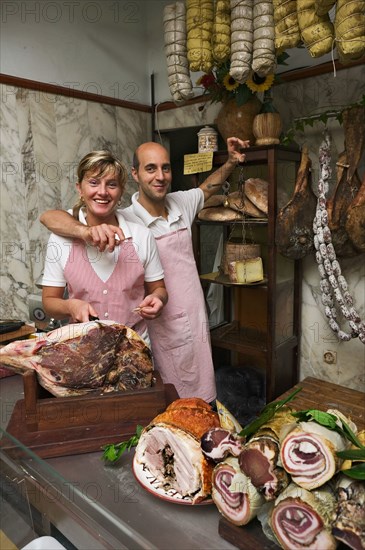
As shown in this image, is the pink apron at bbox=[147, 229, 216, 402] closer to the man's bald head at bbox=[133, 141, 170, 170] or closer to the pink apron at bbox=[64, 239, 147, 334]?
the man's bald head at bbox=[133, 141, 170, 170]

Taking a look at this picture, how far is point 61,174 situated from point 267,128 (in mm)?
1408

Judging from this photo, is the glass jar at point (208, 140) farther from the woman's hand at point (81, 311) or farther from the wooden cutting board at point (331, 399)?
the woman's hand at point (81, 311)

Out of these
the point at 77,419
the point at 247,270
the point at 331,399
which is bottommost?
the point at 331,399

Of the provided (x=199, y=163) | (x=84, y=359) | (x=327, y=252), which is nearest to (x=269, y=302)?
(x=327, y=252)

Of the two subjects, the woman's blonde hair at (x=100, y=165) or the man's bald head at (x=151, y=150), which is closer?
the woman's blonde hair at (x=100, y=165)

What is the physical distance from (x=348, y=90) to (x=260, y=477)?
2360 millimetres

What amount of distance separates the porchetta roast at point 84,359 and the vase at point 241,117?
175cm

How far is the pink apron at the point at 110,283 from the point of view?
1.49m

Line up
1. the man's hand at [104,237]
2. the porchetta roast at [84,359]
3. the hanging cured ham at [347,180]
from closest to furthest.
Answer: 1. the porchetta roast at [84,359]
2. the man's hand at [104,237]
3. the hanging cured ham at [347,180]

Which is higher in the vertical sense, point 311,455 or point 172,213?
point 172,213

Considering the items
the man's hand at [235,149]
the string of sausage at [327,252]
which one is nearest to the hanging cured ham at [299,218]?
the string of sausage at [327,252]

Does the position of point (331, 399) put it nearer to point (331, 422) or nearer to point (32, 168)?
point (331, 422)

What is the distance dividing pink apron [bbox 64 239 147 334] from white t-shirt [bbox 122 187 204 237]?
1.30ft

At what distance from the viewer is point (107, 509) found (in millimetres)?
720
